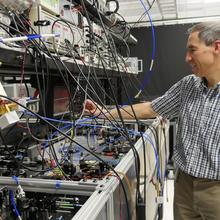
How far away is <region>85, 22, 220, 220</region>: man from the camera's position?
4.78ft

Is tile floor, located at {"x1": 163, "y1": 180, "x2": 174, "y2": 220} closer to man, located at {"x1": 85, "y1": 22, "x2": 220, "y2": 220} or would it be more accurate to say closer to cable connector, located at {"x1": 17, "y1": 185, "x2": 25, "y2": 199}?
man, located at {"x1": 85, "y1": 22, "x2": 220, "y2": 220}

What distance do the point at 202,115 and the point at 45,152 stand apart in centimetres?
93

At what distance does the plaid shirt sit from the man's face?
4.3 inches

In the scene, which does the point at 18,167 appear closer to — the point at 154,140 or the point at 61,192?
the point at 61,192

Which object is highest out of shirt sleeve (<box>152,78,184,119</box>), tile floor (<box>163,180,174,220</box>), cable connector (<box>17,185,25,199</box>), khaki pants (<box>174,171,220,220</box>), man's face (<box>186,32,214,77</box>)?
man's face (<box>186,32,214,77</box>)

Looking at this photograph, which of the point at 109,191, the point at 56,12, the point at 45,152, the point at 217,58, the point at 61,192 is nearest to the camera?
the point at 109,191

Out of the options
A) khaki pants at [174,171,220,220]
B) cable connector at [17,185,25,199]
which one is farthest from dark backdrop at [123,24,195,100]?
cable connector at [17,185,25,199]

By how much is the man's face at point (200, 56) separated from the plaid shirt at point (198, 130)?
0.36ft

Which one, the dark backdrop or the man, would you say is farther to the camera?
the dark backdrop

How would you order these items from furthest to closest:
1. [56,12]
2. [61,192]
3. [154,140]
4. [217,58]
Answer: [154,140] < [56,12] < [217,58] < [61,192]

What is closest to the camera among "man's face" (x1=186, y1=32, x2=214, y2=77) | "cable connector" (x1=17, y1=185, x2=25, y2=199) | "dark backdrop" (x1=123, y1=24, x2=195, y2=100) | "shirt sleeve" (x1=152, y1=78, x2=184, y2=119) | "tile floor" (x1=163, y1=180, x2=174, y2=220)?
"cable connector" (x1=17, y1=185, x2=25, y2=199)

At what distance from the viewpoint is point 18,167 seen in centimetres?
148

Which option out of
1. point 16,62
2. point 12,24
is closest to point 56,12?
point 12,24

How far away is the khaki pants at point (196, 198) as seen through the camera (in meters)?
1.50
